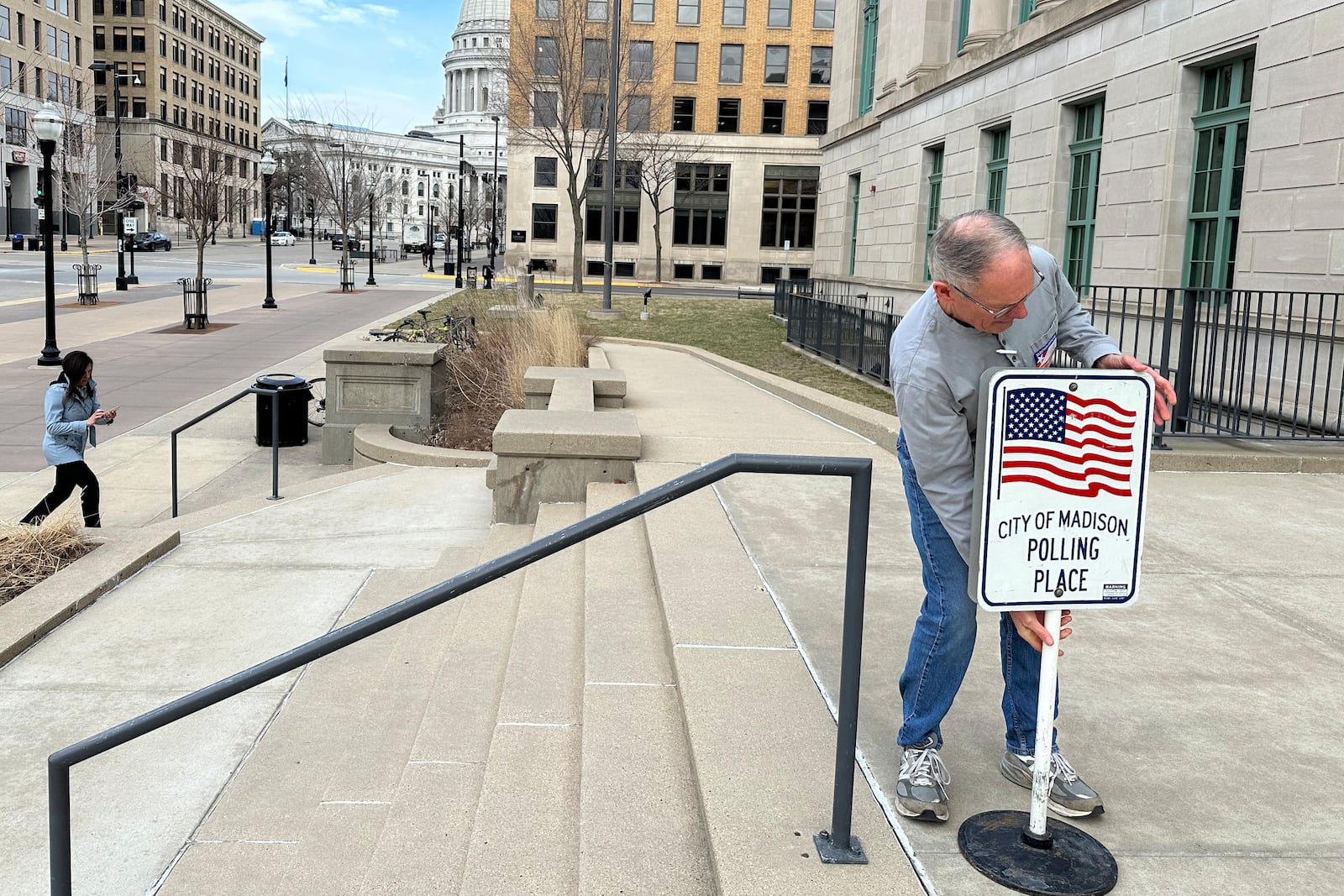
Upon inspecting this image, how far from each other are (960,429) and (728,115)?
197 feet

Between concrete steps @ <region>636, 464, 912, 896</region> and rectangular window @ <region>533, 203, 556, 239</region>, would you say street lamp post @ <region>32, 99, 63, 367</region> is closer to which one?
concrete steps @ <region>636, 464, 912, 896</region>

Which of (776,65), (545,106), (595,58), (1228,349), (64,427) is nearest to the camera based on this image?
(64,427)

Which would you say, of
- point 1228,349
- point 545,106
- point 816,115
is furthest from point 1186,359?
point 816,115

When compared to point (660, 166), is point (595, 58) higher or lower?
higher

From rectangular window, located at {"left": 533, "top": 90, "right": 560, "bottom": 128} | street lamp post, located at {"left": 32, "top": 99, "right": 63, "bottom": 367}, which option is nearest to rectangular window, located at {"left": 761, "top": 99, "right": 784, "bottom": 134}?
rectangular window, located at {"left": 533, "top": 90, "right": 560, "bottom": 128}

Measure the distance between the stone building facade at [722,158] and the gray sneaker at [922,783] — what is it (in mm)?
56296

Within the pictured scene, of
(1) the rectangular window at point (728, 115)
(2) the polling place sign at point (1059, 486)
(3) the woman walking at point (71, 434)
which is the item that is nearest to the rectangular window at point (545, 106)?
(1) the rectangular window at point (728, 115)

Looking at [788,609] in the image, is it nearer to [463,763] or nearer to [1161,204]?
[463,763]

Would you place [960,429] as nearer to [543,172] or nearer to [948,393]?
Result: [948,393]

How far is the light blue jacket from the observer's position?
28.9ft

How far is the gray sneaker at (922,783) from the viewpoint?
3219mm

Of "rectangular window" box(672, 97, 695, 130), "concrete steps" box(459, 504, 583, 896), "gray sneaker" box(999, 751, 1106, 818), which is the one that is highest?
"rectangular window" box(672, 97, 695, 130)

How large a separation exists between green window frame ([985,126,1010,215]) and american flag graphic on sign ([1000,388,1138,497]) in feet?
60.4

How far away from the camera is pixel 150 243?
76875 mm
